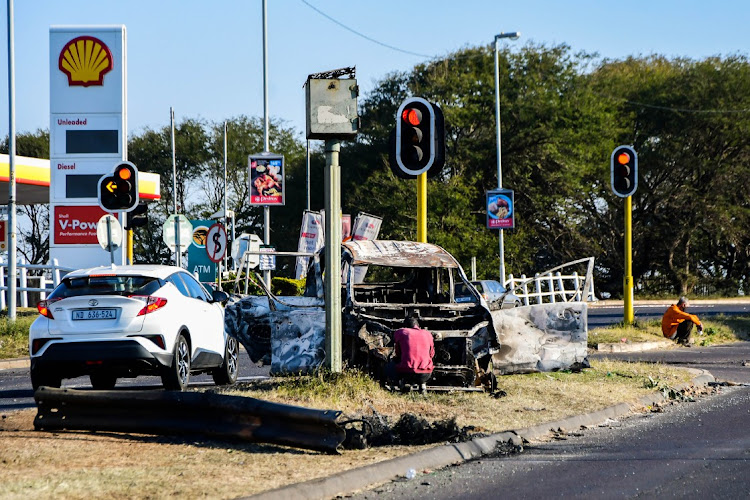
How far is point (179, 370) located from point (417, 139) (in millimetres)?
4007

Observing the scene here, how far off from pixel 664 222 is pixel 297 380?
45150 mm

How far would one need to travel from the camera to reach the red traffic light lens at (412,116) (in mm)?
13141

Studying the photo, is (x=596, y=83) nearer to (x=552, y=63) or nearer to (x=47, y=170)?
(x=552, y=63)

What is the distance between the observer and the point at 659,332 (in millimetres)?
25188

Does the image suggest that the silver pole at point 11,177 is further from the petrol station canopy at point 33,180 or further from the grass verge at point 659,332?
the grass verge at point 659,332

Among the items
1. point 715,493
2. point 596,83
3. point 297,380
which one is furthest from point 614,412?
point 596,83

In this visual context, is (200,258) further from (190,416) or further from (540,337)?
(190,416)

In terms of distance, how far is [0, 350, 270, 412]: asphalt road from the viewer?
13.8 meters

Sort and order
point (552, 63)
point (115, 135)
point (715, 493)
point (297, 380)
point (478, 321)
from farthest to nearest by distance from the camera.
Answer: point (552, 63) < point (115, 135) < point (478, 321) < point (297, 380) < point (715, 493)

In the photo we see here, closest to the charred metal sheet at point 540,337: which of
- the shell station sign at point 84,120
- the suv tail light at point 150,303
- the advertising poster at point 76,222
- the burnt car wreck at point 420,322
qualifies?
the burnt car wreck at point 420,322

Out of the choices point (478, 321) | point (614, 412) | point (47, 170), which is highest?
point (47, 170)

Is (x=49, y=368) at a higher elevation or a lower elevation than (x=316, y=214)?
lower

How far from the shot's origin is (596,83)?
56969 millimetres

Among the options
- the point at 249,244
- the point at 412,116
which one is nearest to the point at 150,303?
the point at 412,116
